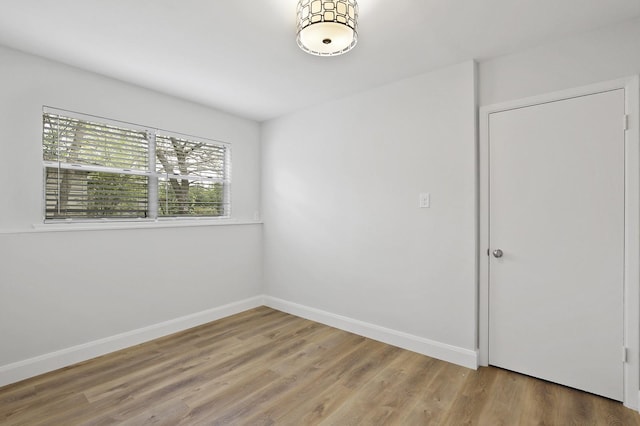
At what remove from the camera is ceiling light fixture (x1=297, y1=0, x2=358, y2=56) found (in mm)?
1698

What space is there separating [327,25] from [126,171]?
239cm

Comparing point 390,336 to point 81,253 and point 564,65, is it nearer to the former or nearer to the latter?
point 564,65

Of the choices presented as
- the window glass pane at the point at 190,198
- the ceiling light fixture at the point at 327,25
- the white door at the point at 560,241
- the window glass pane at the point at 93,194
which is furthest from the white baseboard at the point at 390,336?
the ceiling light fixture at the point at 327,25

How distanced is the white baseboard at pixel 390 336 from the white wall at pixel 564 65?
2.11 m

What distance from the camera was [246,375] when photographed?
2.45 meters

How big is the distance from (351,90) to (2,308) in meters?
3.44

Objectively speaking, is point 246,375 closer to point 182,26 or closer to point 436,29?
point 182,26

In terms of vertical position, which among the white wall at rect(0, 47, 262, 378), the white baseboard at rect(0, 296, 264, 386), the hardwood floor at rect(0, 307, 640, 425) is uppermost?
the white wall at rect(0, 47, 262, 378)

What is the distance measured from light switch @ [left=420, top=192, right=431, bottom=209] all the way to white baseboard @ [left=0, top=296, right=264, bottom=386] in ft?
8.41

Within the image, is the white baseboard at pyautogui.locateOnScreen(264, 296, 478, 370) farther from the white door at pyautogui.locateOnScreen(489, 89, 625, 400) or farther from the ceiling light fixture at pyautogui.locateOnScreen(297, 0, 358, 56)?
the ceiling light fixture at pyautogui.locateOnScreen(297, 0, 358, 56)

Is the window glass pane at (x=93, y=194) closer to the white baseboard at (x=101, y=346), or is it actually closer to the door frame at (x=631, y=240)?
the white baseboard at (x=101, y=346)

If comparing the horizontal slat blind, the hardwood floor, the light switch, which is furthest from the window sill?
the light switch

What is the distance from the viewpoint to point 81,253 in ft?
8.73

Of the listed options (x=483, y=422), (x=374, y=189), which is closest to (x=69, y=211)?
(x=374, y=189)
